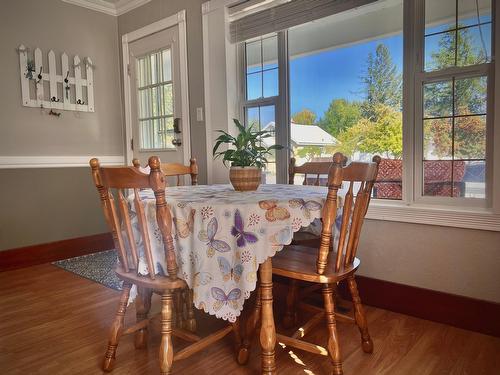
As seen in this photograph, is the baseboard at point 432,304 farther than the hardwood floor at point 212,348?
Yes

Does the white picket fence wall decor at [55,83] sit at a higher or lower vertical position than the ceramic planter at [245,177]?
higher

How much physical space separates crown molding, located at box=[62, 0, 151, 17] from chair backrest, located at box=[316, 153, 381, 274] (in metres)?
3.07

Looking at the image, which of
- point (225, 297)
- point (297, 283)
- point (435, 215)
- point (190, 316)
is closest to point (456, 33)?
point (435, 215)

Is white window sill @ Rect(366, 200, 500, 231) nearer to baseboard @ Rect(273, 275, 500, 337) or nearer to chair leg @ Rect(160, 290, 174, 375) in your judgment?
baseboard @ Rect(273, 275, 500, 337)

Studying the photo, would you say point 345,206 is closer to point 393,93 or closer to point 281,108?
point 393,93

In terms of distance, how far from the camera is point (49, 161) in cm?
345

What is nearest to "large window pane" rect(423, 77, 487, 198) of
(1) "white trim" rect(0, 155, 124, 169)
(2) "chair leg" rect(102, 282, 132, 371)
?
(2) "chair leg" rect(102, 282, 132, 371)

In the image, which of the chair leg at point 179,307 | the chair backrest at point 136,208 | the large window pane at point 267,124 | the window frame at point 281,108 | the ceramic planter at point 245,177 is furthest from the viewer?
the large window pane at point 267,124

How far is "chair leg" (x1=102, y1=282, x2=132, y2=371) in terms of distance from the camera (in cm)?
158

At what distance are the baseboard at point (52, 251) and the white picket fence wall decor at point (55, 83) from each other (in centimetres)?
128

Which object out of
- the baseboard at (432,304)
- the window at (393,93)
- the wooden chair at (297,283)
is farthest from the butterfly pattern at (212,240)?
the window at (393,93)

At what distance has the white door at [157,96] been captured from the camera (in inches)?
134

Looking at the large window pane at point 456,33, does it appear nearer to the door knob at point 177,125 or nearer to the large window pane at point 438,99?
the large window pane at point 438,99

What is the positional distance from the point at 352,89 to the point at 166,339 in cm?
206
